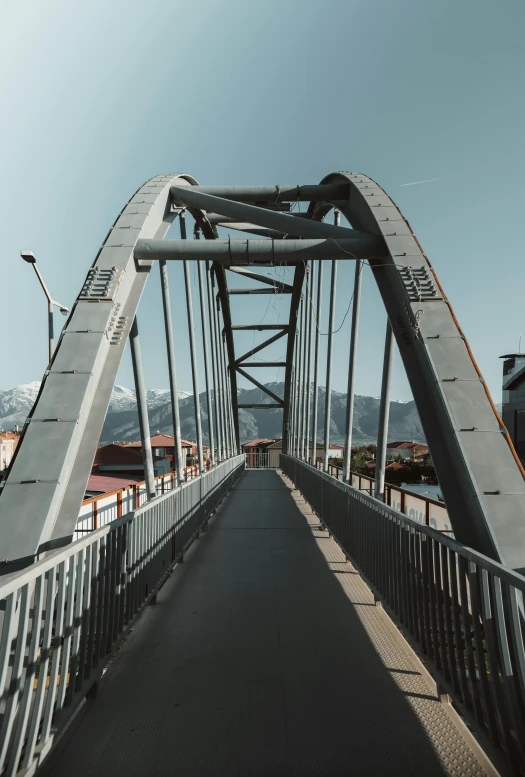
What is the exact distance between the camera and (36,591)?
2412 mm

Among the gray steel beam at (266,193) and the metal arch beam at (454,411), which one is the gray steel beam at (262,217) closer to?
the metal arch beam at (454,411)

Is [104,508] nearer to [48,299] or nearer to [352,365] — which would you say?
[352,365]

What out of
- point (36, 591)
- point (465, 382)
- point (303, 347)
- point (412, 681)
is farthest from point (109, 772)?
point (303, 347)

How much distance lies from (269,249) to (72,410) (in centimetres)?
383

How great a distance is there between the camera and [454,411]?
4180 mm

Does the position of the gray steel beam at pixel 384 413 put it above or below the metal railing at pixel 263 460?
above

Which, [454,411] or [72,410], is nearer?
[454,411]

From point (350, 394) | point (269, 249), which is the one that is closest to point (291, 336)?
point (350, 394)

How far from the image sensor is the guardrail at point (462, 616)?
2225 mm

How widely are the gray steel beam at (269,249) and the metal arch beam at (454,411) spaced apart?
0.87ft

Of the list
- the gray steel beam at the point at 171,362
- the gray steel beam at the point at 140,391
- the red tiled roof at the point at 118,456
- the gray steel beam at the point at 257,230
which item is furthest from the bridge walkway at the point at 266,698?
the red tiled roof at the point at 118,456

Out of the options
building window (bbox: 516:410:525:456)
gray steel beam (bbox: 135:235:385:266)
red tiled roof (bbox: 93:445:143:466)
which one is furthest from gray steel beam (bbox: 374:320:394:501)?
red tiled roof (bbox: 93:445:143:466)

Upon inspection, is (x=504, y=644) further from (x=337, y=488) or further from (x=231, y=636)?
(x=337, y=488)

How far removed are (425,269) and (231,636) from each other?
435cm
